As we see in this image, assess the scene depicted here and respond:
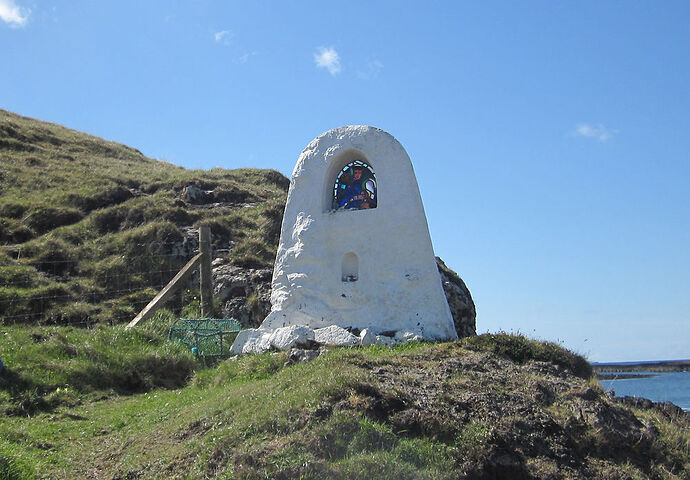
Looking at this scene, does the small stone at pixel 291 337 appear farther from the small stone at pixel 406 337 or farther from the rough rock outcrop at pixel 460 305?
the rough rock outcrop at pixel 460 305

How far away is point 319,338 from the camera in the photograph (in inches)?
408

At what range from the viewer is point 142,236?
18.1m

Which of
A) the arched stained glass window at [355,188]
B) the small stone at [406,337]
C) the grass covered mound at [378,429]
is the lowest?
the grass covered mound at [378,429]

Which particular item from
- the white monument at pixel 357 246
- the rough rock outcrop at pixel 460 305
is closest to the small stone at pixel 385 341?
the white monument at pixel 357 246

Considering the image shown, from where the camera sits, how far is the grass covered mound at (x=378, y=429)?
225 inches

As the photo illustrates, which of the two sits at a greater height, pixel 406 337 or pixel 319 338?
pixel 406 337

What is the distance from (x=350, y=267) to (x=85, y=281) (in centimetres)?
854

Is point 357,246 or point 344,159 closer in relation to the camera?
point 357,246

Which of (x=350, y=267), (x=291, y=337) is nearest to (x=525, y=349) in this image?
(x=350, y=267)

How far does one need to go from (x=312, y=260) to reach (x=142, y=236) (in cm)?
875

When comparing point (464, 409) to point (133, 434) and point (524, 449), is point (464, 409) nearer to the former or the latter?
point (524, 449)

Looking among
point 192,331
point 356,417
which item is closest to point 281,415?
point 356,417

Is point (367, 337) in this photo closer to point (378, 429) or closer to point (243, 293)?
point (378, 429)

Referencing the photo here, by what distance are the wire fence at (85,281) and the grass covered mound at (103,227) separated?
3 centimetres
